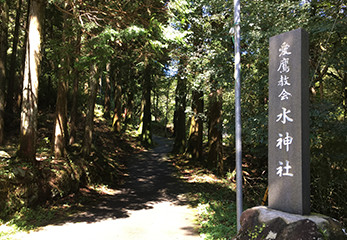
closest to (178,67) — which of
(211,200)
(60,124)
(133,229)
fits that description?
(60,124)

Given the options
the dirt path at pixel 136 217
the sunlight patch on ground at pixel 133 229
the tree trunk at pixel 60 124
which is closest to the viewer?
the sunlight patch on ground at pixel 133 229

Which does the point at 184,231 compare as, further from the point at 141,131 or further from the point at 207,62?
the point at 141,131

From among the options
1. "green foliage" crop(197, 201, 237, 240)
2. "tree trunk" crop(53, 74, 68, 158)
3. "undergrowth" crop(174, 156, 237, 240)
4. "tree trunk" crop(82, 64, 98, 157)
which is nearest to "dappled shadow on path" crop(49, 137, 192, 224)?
"undergrowth" crop(174, 156, 237, 240)

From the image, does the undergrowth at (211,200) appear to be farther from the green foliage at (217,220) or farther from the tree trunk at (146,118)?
the tree trunk at (146,118)

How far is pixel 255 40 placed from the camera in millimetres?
6957

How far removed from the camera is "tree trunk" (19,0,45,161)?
7.34m

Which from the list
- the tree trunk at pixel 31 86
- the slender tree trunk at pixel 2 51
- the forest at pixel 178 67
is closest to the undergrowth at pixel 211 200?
the forest at pixel 178 67

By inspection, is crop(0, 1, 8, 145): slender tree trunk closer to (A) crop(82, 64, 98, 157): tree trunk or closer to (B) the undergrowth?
(A) crop(82, 64, 98, 157): tree trunk

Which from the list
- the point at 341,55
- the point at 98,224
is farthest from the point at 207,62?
the point at 98,224

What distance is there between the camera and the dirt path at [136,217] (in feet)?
19.4

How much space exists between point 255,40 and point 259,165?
8.22 metres

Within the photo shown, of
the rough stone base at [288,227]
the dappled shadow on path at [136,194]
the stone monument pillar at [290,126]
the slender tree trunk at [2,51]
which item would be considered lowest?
the dappled shadow on path at [136,194]

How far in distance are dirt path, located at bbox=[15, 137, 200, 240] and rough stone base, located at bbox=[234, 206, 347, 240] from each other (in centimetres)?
241

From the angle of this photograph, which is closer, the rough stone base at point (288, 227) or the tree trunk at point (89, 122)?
the rough stone base at point (288, 227)
